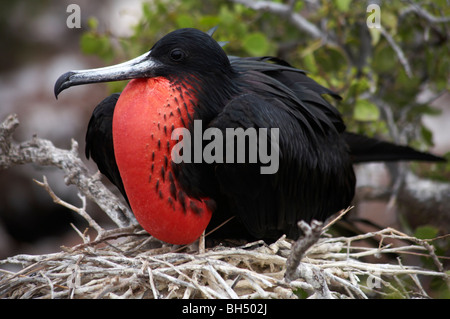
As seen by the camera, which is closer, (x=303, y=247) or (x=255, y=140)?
(x=303, y=247)

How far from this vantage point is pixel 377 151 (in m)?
2.14

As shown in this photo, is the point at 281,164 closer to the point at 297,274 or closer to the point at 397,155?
the point at 297,274

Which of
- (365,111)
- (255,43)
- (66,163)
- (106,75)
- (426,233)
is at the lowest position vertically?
(426,233)

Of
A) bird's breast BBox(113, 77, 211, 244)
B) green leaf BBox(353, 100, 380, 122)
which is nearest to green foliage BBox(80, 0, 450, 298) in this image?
green leaf BBox(353, 100, 380, 122)

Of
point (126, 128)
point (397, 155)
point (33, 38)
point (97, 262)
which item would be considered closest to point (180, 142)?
point (126, 128)

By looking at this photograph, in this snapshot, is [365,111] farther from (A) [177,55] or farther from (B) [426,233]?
(A) [177,55]

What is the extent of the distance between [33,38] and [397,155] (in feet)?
13.4

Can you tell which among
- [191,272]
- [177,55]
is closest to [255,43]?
[177,55]

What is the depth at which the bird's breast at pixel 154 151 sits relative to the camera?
1522mm

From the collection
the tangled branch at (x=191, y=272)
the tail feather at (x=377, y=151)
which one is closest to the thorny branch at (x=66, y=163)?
the tangled branch at (x=191, y=272)

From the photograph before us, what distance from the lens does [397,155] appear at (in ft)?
7.01

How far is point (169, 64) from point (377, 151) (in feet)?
3.01

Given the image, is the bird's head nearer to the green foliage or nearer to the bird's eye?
the bird's eye

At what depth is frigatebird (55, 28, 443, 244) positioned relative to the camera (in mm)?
1540
